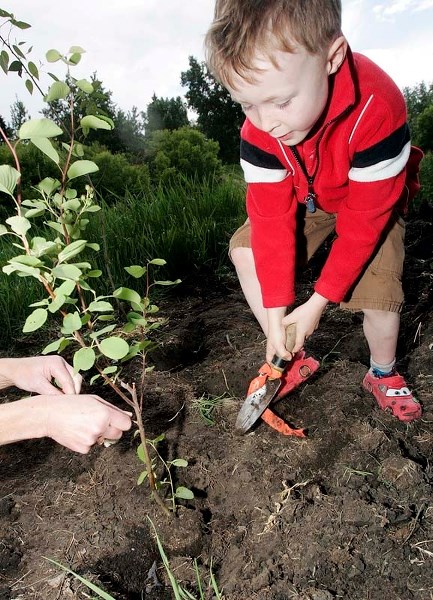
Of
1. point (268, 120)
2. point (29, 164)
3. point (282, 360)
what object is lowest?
point (282, 360)

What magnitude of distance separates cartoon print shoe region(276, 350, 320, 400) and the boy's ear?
39.3 inches

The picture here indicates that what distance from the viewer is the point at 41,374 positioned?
150 centimetres

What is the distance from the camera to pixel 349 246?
161 cm

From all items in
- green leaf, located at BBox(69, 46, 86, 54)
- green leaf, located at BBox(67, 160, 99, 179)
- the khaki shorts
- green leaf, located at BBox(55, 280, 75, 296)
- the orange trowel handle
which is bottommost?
the orange trowel handle

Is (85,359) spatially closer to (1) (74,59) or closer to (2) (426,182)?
(1) (74,59)

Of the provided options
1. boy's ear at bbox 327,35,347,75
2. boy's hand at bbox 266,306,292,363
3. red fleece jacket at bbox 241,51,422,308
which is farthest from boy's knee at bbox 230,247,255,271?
boy's ear at bbox 327,35,347,75

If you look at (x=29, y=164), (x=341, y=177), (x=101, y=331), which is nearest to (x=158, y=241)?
(x=341, y=177)

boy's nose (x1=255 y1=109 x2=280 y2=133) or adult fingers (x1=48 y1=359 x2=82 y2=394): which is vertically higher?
boy's nose (x1=255 y1=109 x2=280 y2=133)

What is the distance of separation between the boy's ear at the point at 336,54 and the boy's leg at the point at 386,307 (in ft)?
2.01

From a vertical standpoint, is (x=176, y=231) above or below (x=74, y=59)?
below

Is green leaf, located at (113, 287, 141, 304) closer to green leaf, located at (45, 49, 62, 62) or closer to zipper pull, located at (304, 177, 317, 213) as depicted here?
green leaf, located at (45, 49, 62, 62)

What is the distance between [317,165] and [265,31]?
1.61ft

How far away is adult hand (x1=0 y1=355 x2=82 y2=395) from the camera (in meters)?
1.46

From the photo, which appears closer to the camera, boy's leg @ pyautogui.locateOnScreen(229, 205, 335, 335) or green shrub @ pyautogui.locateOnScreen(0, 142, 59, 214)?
boy's leg @ pyautogui.locateOnScreen(229, 205, 335, 335)
